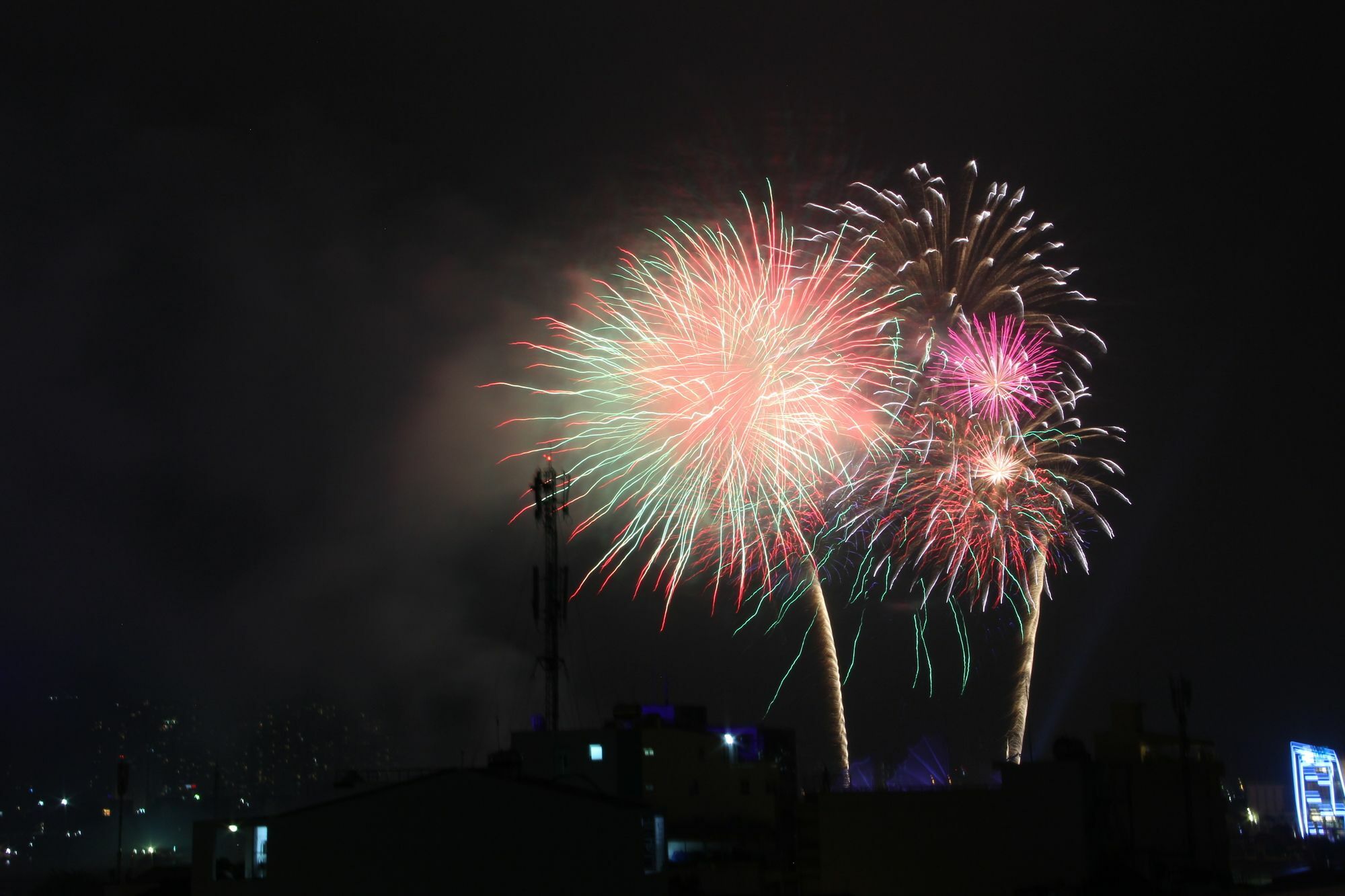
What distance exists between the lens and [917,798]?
37469 mm

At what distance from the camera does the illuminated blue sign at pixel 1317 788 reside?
213ft

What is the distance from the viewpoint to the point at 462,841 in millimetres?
30516

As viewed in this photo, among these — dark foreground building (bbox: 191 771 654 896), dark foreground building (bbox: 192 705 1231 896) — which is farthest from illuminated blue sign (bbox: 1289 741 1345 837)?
dark foreground building (bbox: 191 771 654 896)

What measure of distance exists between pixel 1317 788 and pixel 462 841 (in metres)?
54.0

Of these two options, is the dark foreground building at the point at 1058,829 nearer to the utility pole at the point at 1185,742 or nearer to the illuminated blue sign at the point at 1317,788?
the utility pole at the point at 1185,742

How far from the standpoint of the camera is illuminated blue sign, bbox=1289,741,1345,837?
64875 millimetres

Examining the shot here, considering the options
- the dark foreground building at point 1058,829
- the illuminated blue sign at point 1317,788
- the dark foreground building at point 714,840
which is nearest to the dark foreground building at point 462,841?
the dark foreground building at point 714,840

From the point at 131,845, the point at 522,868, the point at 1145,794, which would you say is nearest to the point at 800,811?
the point at 1145,794

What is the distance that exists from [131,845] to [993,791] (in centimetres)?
10496

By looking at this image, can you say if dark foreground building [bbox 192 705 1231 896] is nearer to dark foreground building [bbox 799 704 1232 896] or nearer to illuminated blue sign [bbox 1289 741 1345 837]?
dark foreground building [bbox 799 704 1232 896]

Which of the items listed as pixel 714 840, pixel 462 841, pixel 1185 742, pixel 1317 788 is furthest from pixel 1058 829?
pixel 1317 788

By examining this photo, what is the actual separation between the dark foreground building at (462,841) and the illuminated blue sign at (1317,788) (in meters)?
48.3

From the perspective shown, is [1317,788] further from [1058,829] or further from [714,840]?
[1058,829]

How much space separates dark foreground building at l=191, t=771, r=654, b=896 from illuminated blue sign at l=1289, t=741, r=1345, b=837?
48343 millimetres
